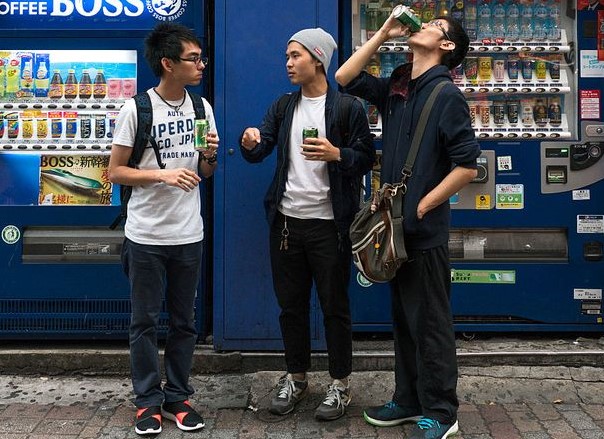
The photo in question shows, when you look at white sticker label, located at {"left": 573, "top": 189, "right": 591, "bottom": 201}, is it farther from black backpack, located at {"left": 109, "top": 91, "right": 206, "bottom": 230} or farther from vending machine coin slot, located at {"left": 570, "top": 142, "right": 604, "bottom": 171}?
black backpack, located at {"left": 109, "top": 91, "right": 206, "bottom": 230}

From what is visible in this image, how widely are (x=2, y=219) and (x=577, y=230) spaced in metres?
3.54

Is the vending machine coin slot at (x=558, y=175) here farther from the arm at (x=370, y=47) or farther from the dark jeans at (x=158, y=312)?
the dark jeans at (x=158, y=312)

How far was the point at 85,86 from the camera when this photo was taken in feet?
14.6

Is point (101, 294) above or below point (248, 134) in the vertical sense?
below

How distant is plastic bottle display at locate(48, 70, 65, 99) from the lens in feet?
14.5

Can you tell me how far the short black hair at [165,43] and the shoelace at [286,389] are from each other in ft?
5.80

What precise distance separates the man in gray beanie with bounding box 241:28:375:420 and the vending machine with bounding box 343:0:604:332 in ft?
2.56

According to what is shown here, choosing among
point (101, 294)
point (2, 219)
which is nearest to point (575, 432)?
point (101, 294)

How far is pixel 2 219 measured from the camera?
4.46 meters

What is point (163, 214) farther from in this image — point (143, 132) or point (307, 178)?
point (307, 178)

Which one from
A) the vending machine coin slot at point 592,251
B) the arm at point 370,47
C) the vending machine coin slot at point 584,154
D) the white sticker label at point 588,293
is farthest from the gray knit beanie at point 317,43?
the white sticker label at point 588,293

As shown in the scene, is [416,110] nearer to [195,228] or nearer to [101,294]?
[195,228]

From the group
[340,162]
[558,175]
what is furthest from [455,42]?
[558,175]

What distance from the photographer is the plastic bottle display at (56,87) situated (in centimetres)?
443
